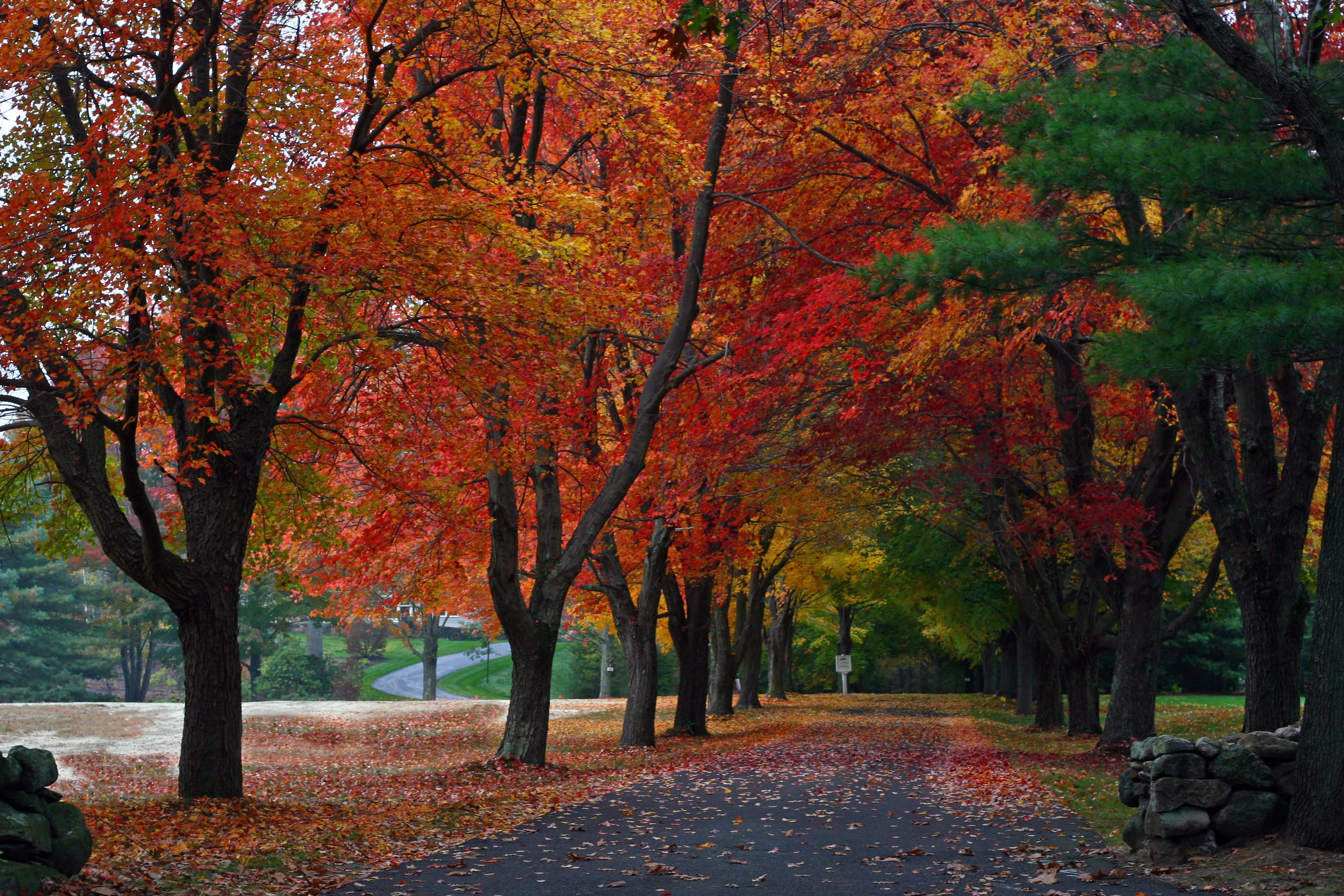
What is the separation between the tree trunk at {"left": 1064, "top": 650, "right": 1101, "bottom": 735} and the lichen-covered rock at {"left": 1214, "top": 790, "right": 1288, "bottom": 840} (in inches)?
558

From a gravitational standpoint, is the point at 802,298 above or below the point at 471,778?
above

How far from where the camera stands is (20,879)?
6242 millimetres

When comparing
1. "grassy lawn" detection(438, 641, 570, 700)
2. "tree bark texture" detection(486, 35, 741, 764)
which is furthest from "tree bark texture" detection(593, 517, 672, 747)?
"grassy lawn" detection(438, 641, 570, 700)

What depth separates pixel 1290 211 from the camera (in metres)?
8.01

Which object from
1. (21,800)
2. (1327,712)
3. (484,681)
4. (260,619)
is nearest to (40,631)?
(260,619)

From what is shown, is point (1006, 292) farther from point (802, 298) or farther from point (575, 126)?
point (575, 126)

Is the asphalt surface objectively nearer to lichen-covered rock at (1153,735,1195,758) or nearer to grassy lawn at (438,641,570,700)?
lichen-covered rock at (1153,735,1195,758)

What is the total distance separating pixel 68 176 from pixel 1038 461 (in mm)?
16535

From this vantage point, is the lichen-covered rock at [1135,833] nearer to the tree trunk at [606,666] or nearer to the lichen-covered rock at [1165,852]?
the lichen-covered rock at [1165,852]

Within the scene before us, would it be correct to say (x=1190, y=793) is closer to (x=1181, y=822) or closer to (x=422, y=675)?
(x=1181, y=822)

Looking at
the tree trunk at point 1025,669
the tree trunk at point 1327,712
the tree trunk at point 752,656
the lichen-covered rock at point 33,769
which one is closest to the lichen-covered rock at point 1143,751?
the tree trunk at point 1327,712

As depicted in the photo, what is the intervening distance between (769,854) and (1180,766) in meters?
3.39

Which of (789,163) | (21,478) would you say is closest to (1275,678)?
(789,163)

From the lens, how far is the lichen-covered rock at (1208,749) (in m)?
8.51
